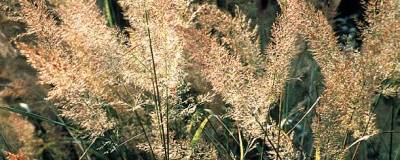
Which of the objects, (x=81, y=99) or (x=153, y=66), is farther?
(x=81, y=99)

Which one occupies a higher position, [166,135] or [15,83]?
[15,83]

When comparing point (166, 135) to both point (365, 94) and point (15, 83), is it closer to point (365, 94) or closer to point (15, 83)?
point (365, 94)

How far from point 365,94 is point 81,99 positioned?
125cm

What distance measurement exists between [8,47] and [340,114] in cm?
237

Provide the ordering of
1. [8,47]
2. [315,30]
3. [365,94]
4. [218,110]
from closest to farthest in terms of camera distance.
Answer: [365,94] < [315,30] < [218,110] < [8,47]

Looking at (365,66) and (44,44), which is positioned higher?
(44,44)

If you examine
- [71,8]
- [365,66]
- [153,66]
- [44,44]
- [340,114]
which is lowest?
[340,114]

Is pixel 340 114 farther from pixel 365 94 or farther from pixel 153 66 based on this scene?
pixel 153 66

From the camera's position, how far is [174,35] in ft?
8.20

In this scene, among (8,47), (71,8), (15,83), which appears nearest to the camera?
(71,8)

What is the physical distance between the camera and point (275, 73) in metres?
2.37

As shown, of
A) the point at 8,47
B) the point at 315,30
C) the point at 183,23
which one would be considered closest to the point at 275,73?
the point at 315,30

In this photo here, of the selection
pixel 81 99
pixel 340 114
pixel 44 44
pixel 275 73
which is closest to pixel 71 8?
pixel 44 44

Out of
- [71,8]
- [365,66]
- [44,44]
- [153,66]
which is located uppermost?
[71,8]
